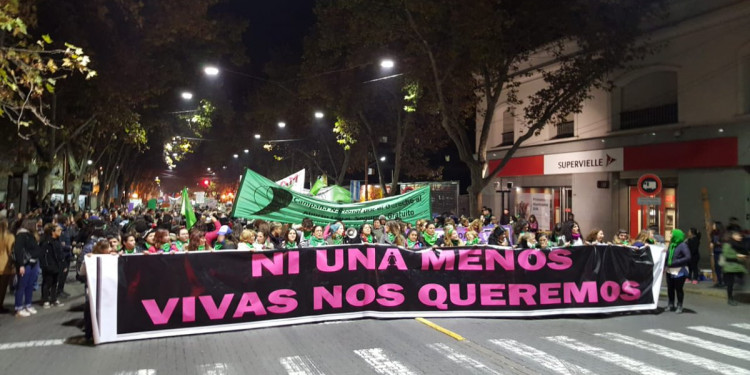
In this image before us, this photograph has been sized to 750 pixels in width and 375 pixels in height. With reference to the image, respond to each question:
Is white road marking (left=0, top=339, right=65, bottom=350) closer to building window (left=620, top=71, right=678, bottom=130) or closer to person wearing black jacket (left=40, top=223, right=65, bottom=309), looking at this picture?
person wearing black jacket (left=40, top=223, right=65, bottom=309)

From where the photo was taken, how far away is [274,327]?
8.00 meters

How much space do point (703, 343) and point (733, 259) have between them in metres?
3.92

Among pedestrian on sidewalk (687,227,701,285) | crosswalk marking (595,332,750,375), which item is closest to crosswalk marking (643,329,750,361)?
crosswalk marking (595,332,750,375)

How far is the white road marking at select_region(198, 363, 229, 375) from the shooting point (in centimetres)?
589

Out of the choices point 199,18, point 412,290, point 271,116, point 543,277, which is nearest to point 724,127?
point 543,277

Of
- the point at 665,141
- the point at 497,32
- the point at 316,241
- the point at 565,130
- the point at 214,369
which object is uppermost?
the point at 497,32

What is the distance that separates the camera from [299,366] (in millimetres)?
6094

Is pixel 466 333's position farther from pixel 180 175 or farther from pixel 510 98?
pixel 180 175

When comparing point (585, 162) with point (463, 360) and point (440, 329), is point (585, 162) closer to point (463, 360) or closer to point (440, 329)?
point (440, 329)

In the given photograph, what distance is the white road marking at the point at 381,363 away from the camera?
5875 mm

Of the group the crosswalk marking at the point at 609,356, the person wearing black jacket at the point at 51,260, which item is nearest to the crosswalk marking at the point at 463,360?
the crosswalk marking at the point at 609,356

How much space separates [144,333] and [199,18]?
11.6m

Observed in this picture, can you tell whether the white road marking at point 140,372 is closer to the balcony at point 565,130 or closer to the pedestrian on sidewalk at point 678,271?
the pedestrian on sidewalk at point 678,271

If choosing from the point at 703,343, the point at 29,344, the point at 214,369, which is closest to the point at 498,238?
the point at 703,343
